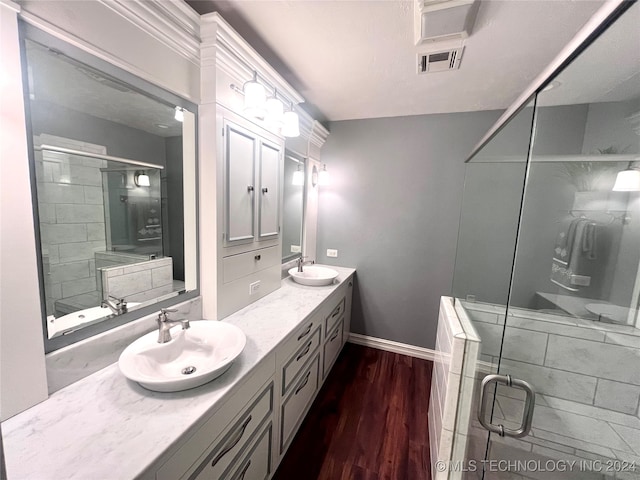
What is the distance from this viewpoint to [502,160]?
2178 mm

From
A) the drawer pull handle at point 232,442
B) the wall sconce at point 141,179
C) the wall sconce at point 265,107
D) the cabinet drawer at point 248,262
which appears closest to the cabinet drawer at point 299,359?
the drawer pull handle at point 232,442

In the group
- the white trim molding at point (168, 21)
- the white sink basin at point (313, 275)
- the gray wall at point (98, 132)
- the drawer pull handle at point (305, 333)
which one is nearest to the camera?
the gray wall at point (98, 132)

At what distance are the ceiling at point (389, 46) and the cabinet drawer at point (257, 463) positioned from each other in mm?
2086

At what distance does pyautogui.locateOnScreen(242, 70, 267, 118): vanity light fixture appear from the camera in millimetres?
1401

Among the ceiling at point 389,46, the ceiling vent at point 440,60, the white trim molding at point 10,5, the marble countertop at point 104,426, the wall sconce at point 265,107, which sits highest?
the ceiling at point 389,46

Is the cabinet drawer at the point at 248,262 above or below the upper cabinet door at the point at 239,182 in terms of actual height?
below

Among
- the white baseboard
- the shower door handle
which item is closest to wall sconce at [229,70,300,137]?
the shower door handle

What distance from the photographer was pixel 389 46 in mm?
1526

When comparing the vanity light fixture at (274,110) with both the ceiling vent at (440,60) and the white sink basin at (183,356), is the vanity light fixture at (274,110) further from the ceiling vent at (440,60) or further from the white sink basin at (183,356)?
the white sink basin at (183,356)

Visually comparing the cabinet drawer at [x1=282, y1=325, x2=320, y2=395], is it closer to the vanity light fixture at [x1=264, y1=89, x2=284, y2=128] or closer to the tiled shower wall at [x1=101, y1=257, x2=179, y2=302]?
the tiled shower wall at [x1=101, y1=257, x2=179, y2=302]

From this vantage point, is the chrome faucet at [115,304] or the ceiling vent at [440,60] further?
the ceiling vent at [440,60]

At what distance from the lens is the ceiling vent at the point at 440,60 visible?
1.53 m

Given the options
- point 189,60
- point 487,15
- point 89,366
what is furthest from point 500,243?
point 89,366

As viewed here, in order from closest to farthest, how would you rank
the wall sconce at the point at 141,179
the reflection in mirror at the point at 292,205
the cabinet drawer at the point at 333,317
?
1. the wall sconce at the point at 141,179
2. the cabinet drawer at the point at 333,317
3. the reflection in mirror at the point at 292,205
